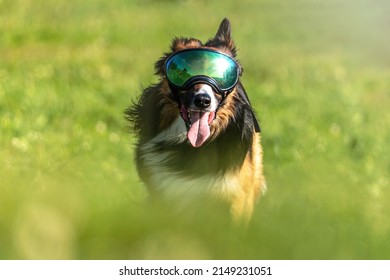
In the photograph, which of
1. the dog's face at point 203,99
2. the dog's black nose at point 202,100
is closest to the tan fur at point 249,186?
the dog's face at point 203,99

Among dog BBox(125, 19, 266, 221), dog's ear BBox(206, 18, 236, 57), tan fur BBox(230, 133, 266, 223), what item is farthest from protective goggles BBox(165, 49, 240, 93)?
tan fur BBox(230, 133, 266, 223)

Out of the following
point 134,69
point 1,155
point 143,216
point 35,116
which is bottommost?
point 143,216

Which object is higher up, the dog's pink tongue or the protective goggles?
the protective goggles

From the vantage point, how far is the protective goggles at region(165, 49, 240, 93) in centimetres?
489

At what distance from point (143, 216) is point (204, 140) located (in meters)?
1.34

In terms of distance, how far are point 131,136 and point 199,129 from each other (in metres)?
1.31

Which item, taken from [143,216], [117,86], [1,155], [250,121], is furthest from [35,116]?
[143,216]

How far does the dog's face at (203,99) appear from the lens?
492 centimetres

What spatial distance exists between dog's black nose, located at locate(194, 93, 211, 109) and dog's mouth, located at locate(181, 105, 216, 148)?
0.12m

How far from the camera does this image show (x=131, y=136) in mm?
6340

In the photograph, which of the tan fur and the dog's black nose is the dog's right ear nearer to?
the dog's black nose

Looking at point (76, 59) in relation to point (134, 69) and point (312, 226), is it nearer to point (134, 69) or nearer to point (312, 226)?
point (134, 69)

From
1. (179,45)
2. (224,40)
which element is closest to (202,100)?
(179,45)

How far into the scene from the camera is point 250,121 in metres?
5.54
